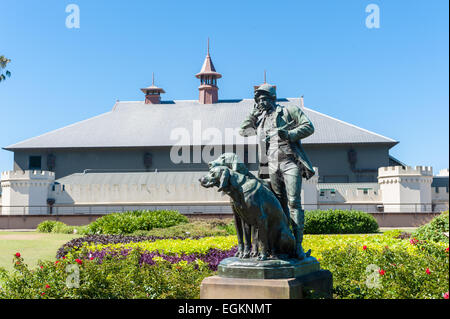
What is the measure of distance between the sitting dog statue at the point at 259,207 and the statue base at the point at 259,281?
0.20m

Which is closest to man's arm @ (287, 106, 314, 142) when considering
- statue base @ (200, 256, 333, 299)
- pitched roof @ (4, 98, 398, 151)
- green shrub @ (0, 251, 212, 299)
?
statue base @ (200, 256, 333, 299)

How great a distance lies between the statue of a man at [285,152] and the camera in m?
6.90

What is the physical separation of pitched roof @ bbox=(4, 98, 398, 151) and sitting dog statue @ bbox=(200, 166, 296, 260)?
35.5 meters

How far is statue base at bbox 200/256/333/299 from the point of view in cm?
593

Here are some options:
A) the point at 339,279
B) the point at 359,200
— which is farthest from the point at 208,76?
the point at 339,279

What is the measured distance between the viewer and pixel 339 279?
8.38 meters

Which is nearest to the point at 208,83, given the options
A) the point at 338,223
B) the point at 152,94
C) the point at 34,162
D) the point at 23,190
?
the point at 152,94

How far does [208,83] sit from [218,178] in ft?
160

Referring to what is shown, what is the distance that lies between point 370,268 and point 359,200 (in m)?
30.3

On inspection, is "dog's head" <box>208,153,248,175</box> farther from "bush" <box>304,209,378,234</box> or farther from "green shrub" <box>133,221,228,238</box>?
"bush" <box>304,209,378,234</box>

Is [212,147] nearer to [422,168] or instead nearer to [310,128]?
[422,168]

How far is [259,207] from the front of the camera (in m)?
6.29

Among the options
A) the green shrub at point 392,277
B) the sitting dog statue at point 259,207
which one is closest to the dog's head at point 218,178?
the sitting dog statue at point 259,207

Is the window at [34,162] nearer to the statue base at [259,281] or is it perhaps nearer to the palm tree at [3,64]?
the palm tree at [3,64]
